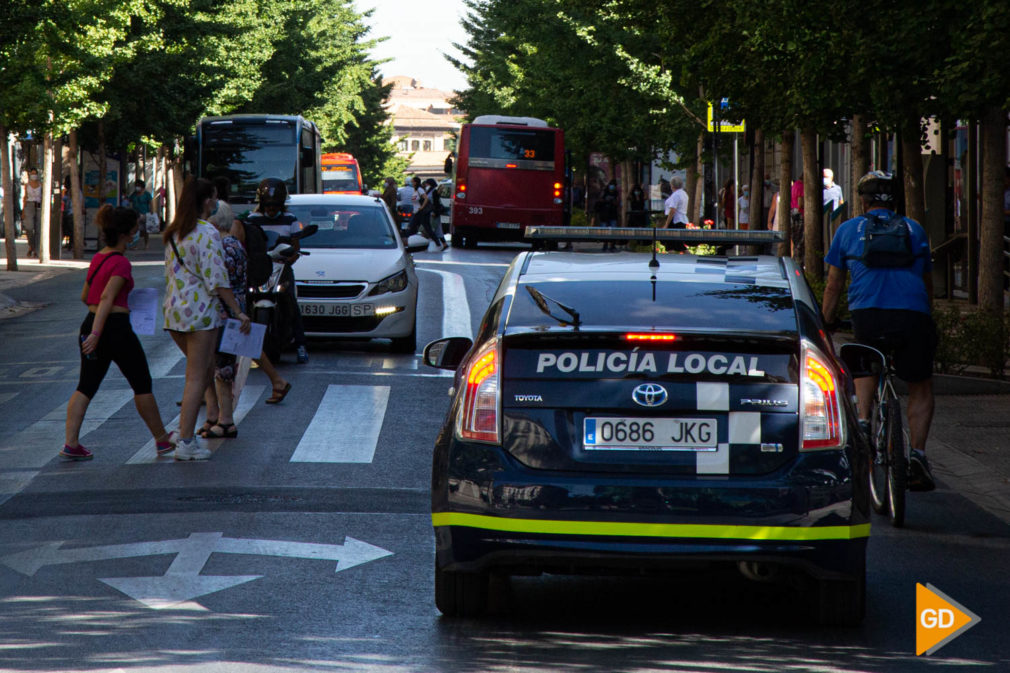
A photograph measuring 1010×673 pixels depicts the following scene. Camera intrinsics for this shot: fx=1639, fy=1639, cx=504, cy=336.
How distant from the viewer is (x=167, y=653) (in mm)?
5742

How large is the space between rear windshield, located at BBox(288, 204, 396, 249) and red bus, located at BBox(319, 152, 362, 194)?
45.9 meters

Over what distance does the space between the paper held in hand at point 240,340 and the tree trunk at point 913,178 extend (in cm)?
862

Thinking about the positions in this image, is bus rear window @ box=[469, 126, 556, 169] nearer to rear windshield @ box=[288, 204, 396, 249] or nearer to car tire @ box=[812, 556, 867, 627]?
rear windshield @ box=[288, 204, 396, 249]

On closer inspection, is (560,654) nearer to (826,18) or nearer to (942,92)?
(942,92)

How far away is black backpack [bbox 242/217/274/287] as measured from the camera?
12.9 metres

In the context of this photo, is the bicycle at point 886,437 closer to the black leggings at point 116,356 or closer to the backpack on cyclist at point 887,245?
the backpack on cyclist at point 887,245

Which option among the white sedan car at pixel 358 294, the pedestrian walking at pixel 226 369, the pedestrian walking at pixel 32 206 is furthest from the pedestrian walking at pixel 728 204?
the pedestrian walking at pixel 226 369

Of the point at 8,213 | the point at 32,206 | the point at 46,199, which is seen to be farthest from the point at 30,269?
the point at 32,206

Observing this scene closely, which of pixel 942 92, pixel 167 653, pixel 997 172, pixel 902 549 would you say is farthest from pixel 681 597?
pixel 997 172

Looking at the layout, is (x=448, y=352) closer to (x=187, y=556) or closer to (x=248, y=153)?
(x=187, y=556)

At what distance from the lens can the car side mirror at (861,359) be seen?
764 cm

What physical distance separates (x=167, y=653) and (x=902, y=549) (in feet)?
12.3

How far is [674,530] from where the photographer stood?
19.0ft

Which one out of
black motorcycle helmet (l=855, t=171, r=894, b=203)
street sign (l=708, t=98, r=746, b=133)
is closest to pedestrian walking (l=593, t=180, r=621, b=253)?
street sign (l=708, t=98, r=746, b=133)
